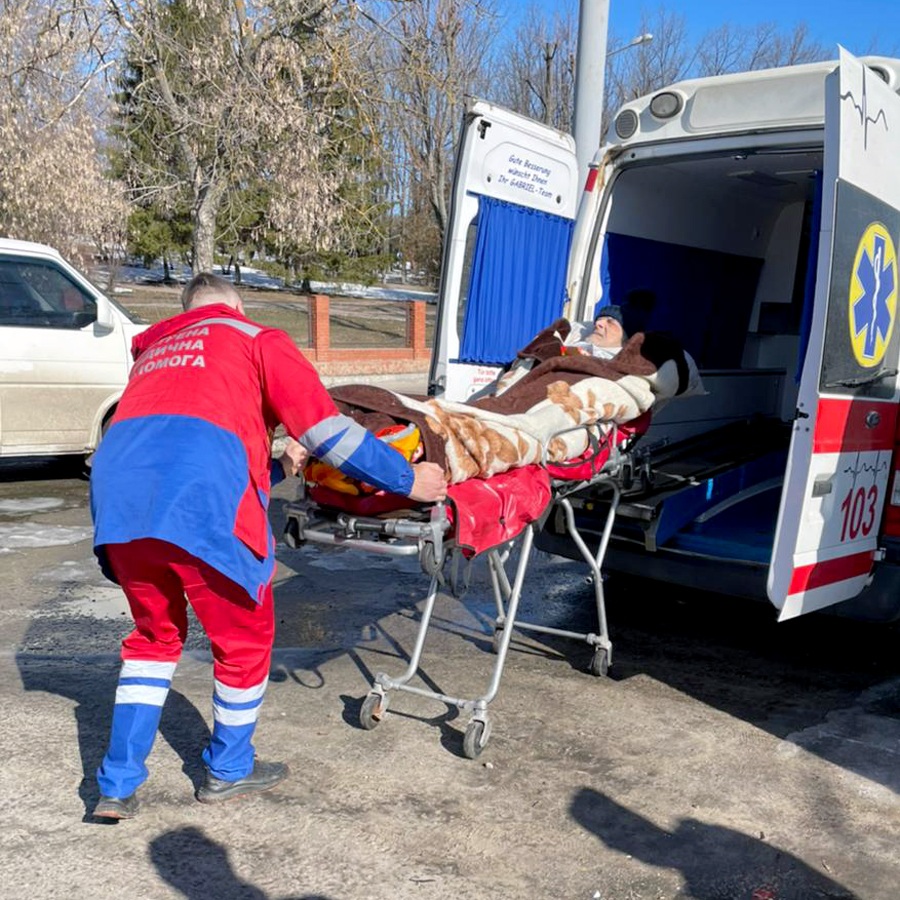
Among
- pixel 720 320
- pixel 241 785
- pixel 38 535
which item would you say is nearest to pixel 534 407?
pixel 241 785

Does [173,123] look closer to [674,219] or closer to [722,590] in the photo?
[674,219]

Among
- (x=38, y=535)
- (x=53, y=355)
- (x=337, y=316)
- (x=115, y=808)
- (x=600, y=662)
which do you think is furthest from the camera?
(x=337, y=316)

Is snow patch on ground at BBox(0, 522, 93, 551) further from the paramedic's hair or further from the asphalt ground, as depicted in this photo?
the paramedic's hair

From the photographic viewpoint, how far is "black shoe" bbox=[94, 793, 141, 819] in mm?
3283

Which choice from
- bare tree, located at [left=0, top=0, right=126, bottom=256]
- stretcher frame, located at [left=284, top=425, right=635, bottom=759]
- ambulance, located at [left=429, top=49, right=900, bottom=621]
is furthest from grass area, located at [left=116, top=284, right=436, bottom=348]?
stretcher frame, located at [left=284, top=425, right=635, bottom=759]

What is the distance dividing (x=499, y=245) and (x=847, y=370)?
2.41 meters

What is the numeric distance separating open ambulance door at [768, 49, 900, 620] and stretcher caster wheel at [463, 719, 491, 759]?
4.01ft

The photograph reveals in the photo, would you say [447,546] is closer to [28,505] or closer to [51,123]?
[28,505]

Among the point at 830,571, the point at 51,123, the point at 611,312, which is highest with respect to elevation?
the point at 51,123

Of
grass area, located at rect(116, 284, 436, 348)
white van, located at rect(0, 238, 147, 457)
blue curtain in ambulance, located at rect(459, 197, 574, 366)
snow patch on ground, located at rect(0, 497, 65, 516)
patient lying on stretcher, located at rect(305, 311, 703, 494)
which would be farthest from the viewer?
A: grass area, located at rect(116, 284, 436, 348)

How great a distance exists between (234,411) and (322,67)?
1455cm

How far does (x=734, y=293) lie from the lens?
7809mm

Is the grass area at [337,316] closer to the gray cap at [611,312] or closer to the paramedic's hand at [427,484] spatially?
the gray cap at [611,312]

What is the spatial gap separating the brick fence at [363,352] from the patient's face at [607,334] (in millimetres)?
10195
